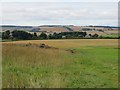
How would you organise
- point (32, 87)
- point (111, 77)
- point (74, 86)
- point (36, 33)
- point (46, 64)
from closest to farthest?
point (32, 87), point (74, 86), point (111, 77), point (46, 64), point (36, 33)

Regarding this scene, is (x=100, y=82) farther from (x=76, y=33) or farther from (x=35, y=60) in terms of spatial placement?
(x=76, y=33)

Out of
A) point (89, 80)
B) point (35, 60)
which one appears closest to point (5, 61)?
point (35, 60)

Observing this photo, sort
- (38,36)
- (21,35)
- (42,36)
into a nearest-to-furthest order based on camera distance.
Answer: (21,35)
(38,36)
(42,36)

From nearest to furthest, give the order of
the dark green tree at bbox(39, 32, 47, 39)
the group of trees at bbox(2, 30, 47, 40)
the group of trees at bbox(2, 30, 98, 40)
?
the group of trees at bbox(2, 30, 47, 40)
the group of trees at bbox(2, 30, 98, 40)
the dark green tree at bbox(39, 32, 47, 39)

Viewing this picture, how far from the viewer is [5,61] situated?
13586 millimetres

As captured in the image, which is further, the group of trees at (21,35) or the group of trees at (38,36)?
the group of trees at (38,36)

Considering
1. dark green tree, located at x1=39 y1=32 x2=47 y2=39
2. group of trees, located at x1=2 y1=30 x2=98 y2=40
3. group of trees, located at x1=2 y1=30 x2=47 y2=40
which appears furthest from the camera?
dark green tree, located at x1=39 y1=32 x2=47 y2=39

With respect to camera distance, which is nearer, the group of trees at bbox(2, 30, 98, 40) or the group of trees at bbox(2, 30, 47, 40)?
the group of trees at bbox(2, 30, 47, 40)

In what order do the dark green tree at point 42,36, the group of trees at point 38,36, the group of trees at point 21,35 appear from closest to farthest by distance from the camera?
the group of trees at point 21,35, the group of trees at point 38,36, the dark green tree at point 42,36

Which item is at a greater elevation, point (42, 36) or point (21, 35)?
point (21, 35)

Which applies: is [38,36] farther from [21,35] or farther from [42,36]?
[21,35]

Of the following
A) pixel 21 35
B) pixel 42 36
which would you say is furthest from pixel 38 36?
pixel 21 35

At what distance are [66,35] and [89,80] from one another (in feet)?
108

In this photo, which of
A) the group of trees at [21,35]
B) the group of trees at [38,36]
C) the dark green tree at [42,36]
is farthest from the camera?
the dark green tree at [42,36]
